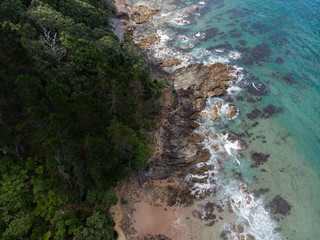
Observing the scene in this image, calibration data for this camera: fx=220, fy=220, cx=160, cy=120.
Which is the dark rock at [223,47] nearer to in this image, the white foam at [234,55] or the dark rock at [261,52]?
the white foam at [234,55]

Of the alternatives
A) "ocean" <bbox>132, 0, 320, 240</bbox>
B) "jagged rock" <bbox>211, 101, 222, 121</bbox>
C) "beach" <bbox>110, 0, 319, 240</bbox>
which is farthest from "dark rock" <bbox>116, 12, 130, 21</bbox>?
"jagged rock" <bbox>211, 101, 222, 121</bbox>

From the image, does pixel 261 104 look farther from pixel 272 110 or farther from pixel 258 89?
pixel 258 89

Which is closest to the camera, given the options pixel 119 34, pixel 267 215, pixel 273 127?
pixel 267 215

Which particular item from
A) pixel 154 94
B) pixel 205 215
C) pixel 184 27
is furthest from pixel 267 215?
pixel 184 27

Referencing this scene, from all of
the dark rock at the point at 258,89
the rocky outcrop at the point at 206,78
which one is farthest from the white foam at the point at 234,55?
the dark rock at the point at 258,89

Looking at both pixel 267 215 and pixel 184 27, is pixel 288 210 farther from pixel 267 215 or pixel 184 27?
pixel 184 27

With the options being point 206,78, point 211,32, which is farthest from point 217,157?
point 211,32

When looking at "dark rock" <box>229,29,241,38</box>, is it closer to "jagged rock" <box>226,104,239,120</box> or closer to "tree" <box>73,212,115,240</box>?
"jagged rock" <box>226,104,239,120</box>
